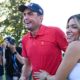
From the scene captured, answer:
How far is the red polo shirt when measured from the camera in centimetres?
547

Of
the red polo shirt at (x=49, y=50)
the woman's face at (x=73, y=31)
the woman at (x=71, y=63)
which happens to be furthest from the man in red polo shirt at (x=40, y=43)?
the woman at (x=71, y=63)

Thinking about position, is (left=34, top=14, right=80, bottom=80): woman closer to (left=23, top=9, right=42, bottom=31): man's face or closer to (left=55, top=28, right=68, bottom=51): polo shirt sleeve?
(left=55, top=28, right=68, bottom=51): polo shirt sleeve

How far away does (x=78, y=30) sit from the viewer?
3.72 metres

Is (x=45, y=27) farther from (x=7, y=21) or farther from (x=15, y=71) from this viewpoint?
(x=7, y=21)

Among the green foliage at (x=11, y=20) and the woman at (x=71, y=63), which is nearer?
the woman at (x=71, y=63)

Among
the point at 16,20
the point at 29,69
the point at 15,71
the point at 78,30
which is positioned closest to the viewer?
the point at 78,30

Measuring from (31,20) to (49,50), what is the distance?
0.62 meters

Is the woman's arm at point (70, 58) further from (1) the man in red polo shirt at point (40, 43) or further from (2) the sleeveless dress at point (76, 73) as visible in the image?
(1) the man in red polo shirt at point (40, 43)

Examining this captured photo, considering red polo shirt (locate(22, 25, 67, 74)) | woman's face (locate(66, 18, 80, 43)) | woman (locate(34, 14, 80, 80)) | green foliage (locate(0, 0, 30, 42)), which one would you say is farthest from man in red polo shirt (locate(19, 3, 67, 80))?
green foliage (locate(0, 0, 30, 42))

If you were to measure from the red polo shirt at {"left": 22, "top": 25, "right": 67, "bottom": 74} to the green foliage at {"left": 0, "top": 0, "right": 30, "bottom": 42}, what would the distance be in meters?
31.3

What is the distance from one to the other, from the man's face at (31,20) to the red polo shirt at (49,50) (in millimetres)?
176

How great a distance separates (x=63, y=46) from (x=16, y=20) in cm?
3280

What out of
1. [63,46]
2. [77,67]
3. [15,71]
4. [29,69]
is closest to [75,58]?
[77,67]

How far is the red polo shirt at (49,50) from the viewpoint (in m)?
5.47
